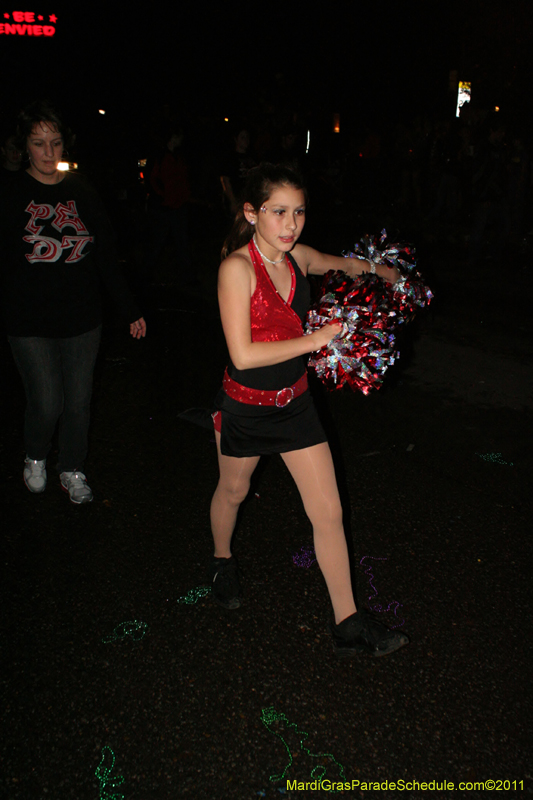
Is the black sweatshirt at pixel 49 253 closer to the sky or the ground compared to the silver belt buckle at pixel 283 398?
closer to the sky

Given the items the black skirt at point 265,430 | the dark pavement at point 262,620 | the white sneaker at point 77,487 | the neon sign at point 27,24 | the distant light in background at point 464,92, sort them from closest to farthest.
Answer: the dark pavement at point 262,620
the black skirt at point 265,430
the white sneaker at point 77,487
the neon sign at point 27,24
the distant light in background at point 464,92

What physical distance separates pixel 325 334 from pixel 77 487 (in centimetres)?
205

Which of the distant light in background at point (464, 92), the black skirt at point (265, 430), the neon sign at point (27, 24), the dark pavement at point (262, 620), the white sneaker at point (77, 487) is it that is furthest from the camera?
the distant light in background at point (464, 92)

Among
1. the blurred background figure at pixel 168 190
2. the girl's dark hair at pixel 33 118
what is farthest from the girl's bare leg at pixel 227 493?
the blurred background figure at pixel 168 190

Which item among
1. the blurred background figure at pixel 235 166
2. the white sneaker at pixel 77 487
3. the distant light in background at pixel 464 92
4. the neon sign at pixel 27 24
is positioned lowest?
the white sneaker at pixel 77 487

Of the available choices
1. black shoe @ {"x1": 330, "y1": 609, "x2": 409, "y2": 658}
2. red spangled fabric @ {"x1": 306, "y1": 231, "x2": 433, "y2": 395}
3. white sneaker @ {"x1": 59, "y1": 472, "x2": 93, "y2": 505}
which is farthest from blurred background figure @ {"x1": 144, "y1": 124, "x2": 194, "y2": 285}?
black shoe @ {"x1": 330, "y1": 609, "x2": 409, "y2": 658}

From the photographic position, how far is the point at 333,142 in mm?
20656

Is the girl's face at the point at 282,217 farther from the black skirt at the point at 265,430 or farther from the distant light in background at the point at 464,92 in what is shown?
the distant light in background at the point at 464,92

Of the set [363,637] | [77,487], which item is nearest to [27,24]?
[77,487]

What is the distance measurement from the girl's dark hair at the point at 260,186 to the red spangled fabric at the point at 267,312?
3.4 inches

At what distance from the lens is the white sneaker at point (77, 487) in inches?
150

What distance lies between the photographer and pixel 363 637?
272 cm

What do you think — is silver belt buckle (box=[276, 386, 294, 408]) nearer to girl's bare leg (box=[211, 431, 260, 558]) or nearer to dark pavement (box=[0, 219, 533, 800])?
girl's bare leg (box=[211, 431, 260, 558])

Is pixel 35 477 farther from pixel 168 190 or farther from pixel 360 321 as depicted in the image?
pixel 168 190
